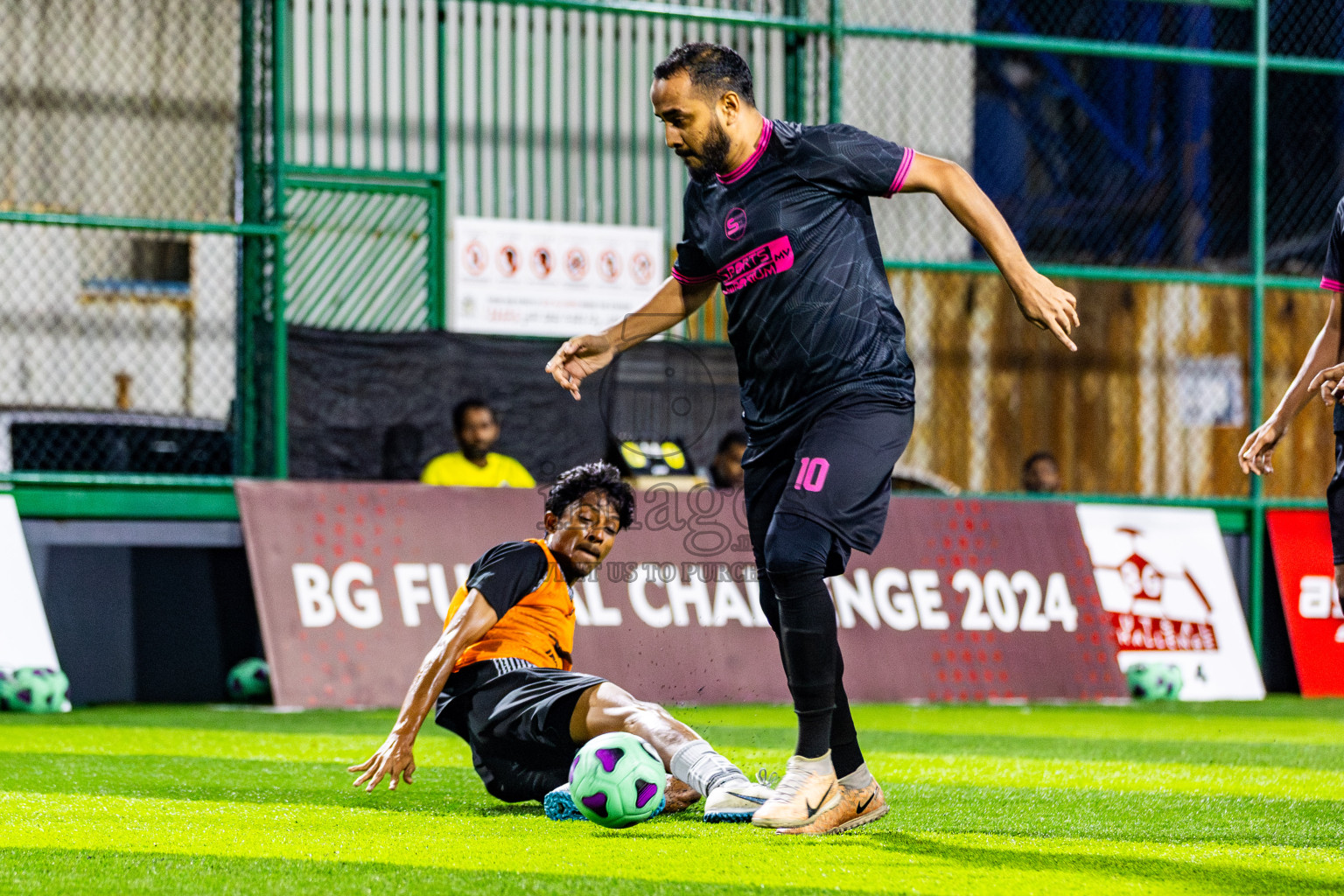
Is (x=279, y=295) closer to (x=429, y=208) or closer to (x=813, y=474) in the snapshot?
(x=429, y=208)

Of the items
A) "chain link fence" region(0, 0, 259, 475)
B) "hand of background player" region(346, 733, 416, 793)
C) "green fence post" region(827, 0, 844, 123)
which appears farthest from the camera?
"chain link fence" region(0, 0, 259, 475)

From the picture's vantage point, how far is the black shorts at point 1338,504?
5512 mm

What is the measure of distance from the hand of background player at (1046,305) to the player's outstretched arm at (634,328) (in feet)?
3.42

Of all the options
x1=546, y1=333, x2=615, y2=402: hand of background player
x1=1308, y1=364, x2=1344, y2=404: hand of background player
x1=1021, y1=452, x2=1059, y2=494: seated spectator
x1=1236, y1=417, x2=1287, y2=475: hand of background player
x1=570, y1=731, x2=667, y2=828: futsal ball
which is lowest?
x1=570, y1=731, x2=667, y2=828: futsal ball

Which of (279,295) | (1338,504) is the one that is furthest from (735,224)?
(279,295)

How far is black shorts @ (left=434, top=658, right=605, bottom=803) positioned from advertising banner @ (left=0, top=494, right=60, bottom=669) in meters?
5.33

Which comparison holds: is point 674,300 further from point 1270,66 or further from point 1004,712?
point 1270,66

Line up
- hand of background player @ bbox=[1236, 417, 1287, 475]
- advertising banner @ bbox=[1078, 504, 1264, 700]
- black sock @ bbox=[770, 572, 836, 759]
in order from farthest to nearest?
advertising banner @ bbox=[1078, 504, 1264, 700] < hand of background player @ bbox=[1236, 417, 1287, 475] < black sock @ bbox=[770, 572, 836, 759]

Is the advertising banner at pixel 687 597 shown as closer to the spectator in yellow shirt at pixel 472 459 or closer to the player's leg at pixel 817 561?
the spectator in yellow shirt at pixel 472 459

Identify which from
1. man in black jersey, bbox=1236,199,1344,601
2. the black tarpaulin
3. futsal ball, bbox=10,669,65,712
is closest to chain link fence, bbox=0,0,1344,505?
the black tarpaulin

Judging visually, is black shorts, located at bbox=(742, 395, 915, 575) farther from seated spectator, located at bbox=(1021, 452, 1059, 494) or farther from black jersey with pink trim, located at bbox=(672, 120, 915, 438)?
seated spectator, located at bbox=(1021, 452, 1059, 494)

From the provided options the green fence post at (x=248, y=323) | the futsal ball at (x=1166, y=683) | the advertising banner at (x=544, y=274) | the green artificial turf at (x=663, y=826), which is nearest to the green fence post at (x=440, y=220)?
the advertising banner at (x=544, y=274)

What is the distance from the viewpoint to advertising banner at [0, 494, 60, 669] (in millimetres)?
9750

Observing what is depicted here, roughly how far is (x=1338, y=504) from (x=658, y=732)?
236 cm
